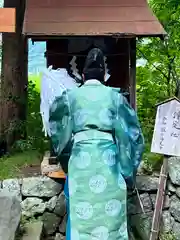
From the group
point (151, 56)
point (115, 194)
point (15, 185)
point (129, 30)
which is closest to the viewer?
point (115, 194)

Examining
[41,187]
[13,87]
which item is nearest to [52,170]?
[41,187]

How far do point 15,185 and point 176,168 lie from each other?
1.79 metres

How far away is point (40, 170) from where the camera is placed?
219 inches

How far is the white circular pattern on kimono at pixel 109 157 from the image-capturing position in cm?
385

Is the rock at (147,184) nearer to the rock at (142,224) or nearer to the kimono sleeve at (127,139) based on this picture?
the rock at (142,224)

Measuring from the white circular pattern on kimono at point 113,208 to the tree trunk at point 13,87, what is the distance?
2734 millimetres

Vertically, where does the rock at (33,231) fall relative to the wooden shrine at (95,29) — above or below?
below

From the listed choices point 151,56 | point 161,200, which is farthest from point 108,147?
point 151,56

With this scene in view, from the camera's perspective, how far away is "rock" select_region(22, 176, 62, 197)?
529 centimetres

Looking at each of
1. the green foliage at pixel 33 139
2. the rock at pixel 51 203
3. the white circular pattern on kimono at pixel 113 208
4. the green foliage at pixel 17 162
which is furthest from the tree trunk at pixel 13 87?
the white circular pattern on kimono at pixel 113 208

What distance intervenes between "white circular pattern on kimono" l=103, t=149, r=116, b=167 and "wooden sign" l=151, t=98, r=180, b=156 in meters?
1.13

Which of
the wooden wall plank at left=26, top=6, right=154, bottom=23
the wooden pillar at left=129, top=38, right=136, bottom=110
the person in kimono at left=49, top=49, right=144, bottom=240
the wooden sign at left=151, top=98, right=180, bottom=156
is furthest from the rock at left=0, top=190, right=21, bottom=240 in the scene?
the wooden wall plank at left=26, top=6, right=154, bottom=23

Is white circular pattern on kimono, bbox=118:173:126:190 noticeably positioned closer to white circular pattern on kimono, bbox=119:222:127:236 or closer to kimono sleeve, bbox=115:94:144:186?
kimono sleeve, bbox=115:94:144:186

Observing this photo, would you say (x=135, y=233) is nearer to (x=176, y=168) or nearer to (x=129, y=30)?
(x=176, y=168)
